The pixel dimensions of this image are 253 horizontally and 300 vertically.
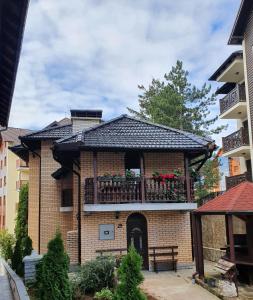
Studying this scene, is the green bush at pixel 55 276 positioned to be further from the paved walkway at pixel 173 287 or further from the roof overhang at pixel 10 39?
the roof overhang at pixel 10 39

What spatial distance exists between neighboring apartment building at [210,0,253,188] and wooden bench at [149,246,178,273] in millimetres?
7607

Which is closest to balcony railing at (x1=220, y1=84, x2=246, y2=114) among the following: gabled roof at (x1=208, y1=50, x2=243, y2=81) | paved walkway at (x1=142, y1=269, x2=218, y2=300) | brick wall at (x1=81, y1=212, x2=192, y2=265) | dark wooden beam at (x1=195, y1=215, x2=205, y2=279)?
gabled roof at (x1=208, y1=50, x2=243, y2=81)

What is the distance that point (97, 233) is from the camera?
1377 cm

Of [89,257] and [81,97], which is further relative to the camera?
[81,97]

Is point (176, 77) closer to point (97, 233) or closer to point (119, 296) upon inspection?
point (97, 233)

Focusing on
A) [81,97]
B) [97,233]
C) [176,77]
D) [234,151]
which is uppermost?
[176,77]

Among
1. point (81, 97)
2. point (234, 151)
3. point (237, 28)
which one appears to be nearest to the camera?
point (237, 28)

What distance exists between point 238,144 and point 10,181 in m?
28.5

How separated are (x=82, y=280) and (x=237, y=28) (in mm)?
16398

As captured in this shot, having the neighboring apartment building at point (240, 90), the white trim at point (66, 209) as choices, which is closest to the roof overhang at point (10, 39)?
the white trim at point (66, 209)

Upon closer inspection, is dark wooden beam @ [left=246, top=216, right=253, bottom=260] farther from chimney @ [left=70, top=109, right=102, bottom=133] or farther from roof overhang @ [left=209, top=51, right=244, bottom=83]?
roof overhang @ [left=209, top=51, right=244, bottom=83]

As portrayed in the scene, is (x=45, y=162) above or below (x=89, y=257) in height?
above

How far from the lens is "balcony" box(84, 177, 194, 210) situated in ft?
44.7

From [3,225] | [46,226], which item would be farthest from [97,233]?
[3,225]
